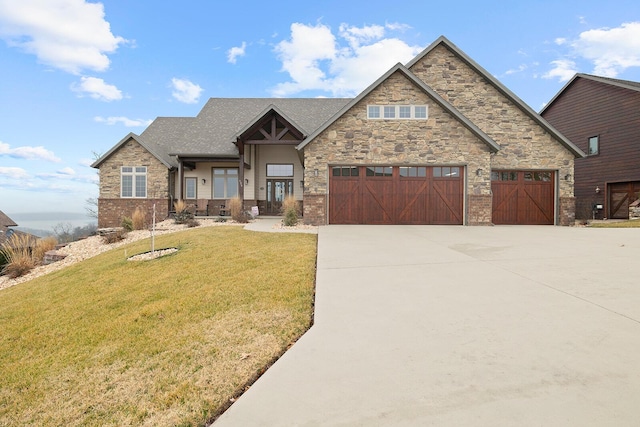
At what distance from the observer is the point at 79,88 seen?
687 inches

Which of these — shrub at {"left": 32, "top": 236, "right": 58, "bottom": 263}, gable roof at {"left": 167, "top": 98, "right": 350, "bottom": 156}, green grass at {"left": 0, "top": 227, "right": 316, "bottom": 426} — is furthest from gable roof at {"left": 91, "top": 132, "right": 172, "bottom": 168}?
green grass at {"left": 0, "top": 227, "right": 316, "bottom": 426}

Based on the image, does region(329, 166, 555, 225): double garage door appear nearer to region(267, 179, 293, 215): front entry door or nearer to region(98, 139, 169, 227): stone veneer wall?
region(267, 179, 293, 215): front entry door

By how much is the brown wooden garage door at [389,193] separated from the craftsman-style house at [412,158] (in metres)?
0.04

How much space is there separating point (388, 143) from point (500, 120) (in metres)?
6.18

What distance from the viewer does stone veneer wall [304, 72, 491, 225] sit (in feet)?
46.0

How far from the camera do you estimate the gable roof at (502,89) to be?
15109 mm

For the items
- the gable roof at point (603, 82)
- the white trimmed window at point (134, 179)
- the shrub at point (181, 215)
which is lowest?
the shrub at point (181, 215)

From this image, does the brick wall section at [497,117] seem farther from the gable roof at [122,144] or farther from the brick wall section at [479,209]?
the gable roof at [122,144]

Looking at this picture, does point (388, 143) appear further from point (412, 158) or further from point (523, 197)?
point (523, 197)

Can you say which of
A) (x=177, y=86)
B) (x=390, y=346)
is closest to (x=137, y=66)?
(x=177, y=86)

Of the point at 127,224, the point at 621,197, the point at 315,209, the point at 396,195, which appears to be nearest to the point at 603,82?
the point at 621,197

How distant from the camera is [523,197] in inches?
611

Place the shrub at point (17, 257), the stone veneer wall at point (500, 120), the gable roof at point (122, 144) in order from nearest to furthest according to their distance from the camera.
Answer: the shrub at point (17, 257), the stone veneer wall at point (500, 120), the gable roof at point (122, 144)

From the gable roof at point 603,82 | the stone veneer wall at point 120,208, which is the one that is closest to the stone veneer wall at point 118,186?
the stone veneer wall at point 120,208
